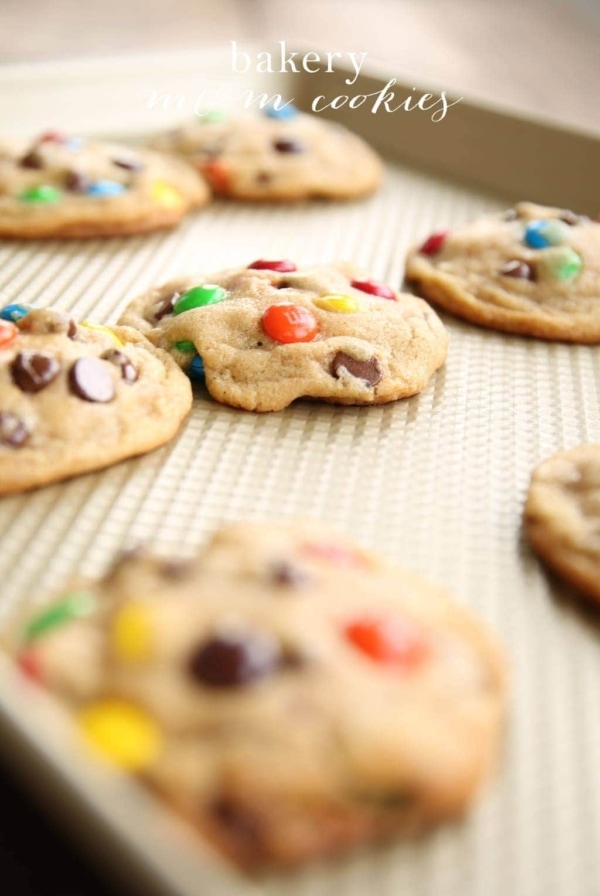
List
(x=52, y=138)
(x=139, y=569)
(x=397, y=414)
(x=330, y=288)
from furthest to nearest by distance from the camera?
(x=52, y=138) < (x=330, y=288) < (x=397, y=414) < (x=139, y=569)

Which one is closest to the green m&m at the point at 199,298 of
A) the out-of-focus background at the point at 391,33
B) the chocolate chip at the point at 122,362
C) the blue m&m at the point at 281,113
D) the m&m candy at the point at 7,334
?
the chocolate chip at the point at 122,362

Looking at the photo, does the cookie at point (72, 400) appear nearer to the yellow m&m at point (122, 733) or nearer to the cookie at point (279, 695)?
the cookie at point (279, 695)

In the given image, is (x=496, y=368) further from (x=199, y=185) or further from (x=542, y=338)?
(x=199, y=185)

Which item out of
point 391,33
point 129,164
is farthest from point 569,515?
point 391,33

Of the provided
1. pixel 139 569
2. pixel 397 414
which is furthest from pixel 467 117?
pixel 139 569

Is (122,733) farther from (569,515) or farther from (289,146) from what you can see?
(289,146)

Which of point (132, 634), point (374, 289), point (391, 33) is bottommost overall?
point (391, 33)
